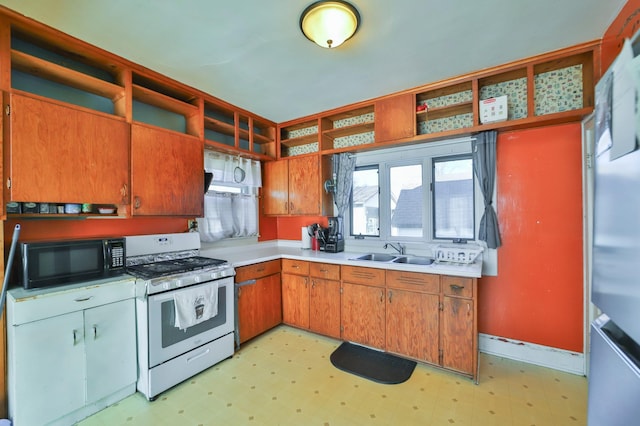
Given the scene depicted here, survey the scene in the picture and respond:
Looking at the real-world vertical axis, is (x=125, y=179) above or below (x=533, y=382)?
above

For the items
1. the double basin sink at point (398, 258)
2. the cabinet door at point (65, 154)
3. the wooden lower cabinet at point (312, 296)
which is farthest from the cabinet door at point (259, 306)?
the cabinet door at point (65, 154)

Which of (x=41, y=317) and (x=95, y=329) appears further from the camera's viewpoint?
(x=95, y=329)

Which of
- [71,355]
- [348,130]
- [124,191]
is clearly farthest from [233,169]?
[71,355]

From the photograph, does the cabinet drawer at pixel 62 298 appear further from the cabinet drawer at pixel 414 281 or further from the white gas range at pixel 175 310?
the cabinet drawer at pixel 414 281

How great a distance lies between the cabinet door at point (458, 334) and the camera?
85.8 inches

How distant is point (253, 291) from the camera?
9.49ft

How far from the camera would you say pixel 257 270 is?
116 inches

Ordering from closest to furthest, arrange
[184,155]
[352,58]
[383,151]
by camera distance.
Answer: [352,58] < [184,155] < [383,151]

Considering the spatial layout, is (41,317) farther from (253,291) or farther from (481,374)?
(481,374)

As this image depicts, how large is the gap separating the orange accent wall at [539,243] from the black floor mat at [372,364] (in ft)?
3.15

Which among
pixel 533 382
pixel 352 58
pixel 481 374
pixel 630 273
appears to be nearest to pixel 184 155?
pixel 352 58

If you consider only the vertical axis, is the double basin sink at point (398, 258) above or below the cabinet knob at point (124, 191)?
below

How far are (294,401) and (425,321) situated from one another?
129 centimetres

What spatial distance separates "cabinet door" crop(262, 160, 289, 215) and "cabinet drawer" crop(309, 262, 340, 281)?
3.18ft
